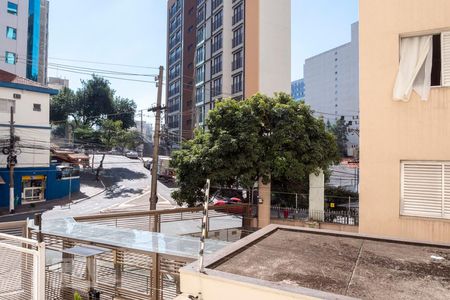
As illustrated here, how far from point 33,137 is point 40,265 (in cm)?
3029

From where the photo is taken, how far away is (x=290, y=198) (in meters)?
19.9

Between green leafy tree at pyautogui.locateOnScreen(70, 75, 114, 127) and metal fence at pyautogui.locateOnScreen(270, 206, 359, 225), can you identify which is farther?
green leafy tree at pyautogui.locateOnScreen(70, 75, 114, 127)

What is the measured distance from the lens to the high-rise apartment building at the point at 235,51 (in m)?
39.6

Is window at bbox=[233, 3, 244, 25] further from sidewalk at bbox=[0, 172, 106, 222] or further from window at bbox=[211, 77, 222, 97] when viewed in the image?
sidewalk at bbox=[0, 172, 106, 222]

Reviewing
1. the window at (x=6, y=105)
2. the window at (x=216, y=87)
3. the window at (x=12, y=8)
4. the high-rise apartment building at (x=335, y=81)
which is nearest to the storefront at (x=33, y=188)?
the window at (x=6, y=105)

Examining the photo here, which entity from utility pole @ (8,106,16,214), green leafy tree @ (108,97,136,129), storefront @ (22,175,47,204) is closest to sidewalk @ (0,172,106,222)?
storefront @ (22,175,47,204)

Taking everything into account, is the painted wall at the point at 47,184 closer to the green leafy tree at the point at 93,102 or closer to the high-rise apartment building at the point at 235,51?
the high-rise apartment building at the point at 235,51

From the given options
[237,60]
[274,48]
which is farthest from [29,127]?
[274,48]

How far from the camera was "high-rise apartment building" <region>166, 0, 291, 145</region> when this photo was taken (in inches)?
1559

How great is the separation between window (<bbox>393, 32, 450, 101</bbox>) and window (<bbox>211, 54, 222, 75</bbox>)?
40.9 m

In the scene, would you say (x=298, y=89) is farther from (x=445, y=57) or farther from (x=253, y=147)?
(x=445, y=57)

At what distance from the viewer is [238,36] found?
146 feet

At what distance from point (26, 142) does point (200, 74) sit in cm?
2933

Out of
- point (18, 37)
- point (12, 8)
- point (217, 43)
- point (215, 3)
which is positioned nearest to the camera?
point (12, 8)
